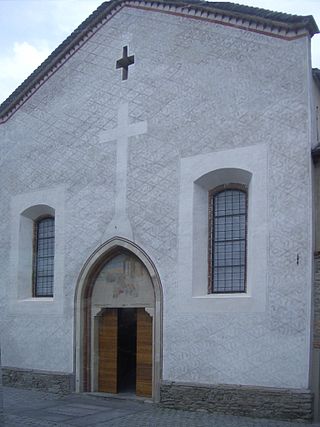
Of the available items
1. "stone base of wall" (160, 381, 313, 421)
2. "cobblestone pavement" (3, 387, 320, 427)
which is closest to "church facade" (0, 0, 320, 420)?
"stone base of wall" (160, 381, 313, 421)

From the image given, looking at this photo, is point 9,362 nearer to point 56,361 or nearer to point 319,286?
point 56,361

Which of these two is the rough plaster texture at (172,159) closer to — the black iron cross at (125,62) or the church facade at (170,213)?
the church facade at (170,213)

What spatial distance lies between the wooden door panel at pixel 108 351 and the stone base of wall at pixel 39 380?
2.59 feet

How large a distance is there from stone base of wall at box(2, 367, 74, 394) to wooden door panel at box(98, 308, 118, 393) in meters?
0.79

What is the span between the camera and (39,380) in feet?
48.7

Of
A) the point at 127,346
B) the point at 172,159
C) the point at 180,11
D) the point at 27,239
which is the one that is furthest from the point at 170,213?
the point at 27,239

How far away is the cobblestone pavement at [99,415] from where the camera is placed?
10641 millimetres

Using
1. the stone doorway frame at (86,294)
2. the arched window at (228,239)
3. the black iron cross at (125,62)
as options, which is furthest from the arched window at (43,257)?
the arched window at (228,239)

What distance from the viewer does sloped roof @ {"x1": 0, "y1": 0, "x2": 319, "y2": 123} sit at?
11.6 meters

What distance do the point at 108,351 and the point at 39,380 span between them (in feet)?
7.07

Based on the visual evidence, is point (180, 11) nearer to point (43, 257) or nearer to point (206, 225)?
point (206, 225)

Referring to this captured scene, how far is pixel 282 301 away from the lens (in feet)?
36.1

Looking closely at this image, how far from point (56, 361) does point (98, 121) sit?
20.1ft

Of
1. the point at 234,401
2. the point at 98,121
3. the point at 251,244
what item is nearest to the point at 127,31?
the point at 98,121
